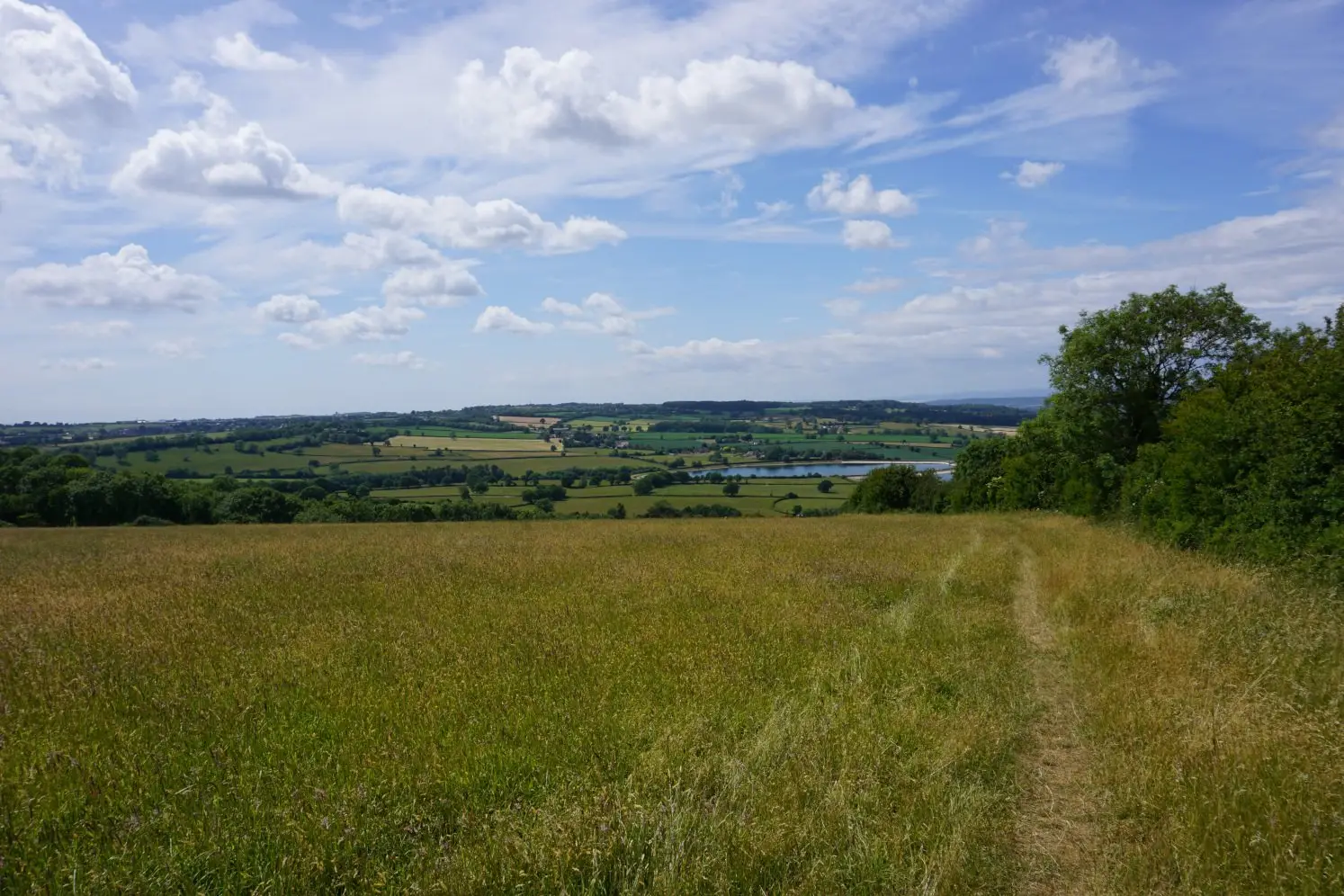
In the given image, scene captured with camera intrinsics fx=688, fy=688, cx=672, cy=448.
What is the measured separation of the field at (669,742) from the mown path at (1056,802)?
3cm

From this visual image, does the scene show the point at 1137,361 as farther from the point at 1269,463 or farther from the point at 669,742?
the point at 669,742

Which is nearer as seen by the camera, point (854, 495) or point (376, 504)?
point (376, 504)

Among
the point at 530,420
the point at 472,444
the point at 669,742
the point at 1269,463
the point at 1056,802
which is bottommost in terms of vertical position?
the point at 472,444

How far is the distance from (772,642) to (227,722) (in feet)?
18.0

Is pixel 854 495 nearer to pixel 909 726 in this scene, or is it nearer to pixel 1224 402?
pixel 1224 402

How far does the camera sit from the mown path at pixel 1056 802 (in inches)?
164

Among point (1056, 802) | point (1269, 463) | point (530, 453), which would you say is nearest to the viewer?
point (1056, 802)

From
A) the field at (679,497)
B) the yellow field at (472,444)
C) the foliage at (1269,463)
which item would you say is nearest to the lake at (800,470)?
the field at (679,497)

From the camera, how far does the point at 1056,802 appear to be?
5.01 meters

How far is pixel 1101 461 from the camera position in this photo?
30.2 metres

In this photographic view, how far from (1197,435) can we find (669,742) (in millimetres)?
16556

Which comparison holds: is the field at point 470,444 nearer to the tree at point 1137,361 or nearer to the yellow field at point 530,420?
the yellow field at point 530,420

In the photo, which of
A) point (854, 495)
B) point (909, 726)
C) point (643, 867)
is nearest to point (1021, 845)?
point (909, 726)

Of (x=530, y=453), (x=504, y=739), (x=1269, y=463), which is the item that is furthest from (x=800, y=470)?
(x=504, y=739)
